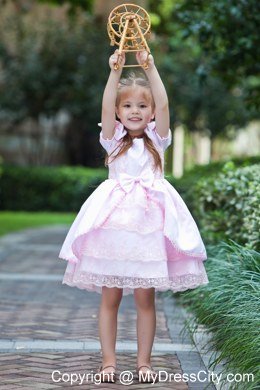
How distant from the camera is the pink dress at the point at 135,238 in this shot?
499 centimetres

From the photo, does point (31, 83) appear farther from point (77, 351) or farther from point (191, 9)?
point (77, 351)

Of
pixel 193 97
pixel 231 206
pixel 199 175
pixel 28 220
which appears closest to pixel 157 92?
pixel 231 206

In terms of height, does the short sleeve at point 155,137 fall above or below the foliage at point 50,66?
below

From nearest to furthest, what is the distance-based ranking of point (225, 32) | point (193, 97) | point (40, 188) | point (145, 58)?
point (145, 58), point (225, 32), point (40, 188), point (193, 97)

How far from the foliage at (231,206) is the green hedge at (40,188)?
50.1 feet

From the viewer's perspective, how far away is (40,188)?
78.8 ft

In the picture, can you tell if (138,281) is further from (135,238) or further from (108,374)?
(108,374)

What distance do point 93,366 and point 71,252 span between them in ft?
2.59

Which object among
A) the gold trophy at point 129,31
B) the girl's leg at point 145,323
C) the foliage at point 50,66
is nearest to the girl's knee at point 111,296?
the girl's leg at point 145,323

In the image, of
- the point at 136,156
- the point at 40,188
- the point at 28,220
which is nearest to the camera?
the point at 136,156

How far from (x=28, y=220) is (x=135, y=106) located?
1494 cm

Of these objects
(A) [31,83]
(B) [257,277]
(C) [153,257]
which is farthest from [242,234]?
(A) [31,83]

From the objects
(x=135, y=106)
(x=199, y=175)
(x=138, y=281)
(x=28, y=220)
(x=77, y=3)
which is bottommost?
(x=28, y=220)
